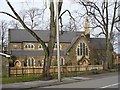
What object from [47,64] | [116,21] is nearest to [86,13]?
[116,21]

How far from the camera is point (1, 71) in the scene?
3869cm

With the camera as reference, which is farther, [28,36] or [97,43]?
[97,43]

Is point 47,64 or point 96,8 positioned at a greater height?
point 96,8

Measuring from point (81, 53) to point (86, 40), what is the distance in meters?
3.72

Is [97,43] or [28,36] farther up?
[28,36]

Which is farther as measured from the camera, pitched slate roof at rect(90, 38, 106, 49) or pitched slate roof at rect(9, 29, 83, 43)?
pitched slate roof at rect(90, 38, 106, 49)

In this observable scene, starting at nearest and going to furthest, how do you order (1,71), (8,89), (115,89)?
(115,89)
(8,89)
(1,71)

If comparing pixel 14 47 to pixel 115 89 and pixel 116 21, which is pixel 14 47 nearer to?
pixel 116 21

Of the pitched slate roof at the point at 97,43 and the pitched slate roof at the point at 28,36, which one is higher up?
the pitched slate roof at the point at 28,36

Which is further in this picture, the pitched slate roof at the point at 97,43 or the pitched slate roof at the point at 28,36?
the pitched slate roof at the point at 97,43

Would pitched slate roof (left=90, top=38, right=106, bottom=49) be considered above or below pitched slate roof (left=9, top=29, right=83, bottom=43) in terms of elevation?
below

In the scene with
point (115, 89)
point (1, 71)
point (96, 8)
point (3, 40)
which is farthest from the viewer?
point (3, 40)

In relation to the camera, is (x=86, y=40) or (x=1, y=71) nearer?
(x=1, y=71)

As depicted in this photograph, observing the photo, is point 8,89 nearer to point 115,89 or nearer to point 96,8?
point 115,89
